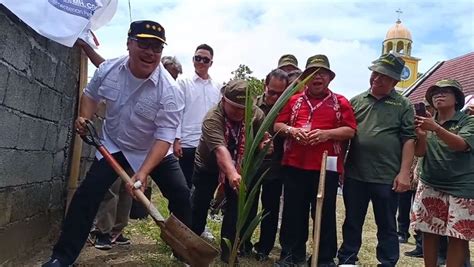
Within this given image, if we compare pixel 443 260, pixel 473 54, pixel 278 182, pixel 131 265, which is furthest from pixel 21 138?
pixel 473 54

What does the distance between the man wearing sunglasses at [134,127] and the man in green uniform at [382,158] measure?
1.35 m

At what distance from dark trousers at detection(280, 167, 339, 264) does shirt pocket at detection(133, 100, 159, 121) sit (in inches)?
46.5

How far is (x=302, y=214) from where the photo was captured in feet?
12.9

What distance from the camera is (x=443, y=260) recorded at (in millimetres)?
4848

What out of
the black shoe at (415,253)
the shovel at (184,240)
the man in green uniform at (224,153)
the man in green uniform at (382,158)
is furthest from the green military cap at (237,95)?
the black shoe at (415,253)

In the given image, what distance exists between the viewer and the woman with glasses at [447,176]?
12.3 feet

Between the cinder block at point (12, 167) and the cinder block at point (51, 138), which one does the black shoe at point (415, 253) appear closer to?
the cinder block at point (51, 138)

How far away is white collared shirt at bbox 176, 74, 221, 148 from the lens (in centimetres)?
505

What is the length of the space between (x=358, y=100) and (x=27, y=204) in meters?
2.62

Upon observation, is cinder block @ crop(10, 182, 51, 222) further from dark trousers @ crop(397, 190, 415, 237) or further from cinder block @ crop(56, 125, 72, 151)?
dark trousers @ crop(397, 190, 415, 237)

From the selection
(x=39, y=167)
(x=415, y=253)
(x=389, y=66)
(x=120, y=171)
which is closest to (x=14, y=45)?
(x=120, y=171)

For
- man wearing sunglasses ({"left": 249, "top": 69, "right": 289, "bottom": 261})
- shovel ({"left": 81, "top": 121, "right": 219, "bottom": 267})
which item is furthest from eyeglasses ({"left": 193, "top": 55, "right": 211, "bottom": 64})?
shovel ({"left": 81, "top": 121, "right": 219, "bottom": 267})

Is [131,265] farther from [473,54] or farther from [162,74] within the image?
[473,54]

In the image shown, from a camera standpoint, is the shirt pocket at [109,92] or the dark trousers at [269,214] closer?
the shirt pocket at [109,92]
